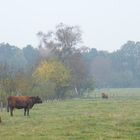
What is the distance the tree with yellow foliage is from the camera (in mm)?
77250

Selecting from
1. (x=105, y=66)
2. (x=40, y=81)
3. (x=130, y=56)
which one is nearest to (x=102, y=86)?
(x=105, y=66)

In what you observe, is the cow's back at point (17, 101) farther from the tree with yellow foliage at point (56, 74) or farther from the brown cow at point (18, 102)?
the tree with yellow foliage at point (56, 74)

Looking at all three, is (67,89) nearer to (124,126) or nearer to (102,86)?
(124,126)

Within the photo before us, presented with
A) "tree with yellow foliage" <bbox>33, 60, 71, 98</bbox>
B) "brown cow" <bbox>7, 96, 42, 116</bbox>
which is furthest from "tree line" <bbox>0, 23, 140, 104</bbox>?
"brown cow" <bbox>7, 96, 42, 116</bbox>

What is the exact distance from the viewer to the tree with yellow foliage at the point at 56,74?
77.2 m

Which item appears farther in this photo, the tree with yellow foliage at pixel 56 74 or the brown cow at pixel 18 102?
the tree with yellow foliage at pixel 56 74

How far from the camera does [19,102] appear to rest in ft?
118

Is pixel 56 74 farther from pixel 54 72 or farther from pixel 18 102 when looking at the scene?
pixel 18 102

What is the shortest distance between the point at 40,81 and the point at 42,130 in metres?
52.0

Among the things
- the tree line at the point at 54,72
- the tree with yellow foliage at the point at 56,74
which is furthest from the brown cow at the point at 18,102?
the tree with yellow foliage at the point at 56,74

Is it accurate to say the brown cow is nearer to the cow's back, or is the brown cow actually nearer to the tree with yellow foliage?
the cow's back

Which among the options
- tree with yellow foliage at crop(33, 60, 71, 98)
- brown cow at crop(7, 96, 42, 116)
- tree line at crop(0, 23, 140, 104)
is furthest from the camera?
tree with yellow foliage at crop(33, 60, 71, 98)

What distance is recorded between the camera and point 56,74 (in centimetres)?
7775

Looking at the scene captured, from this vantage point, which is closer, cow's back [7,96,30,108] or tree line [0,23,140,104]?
cow's back [7,96,30,108]
